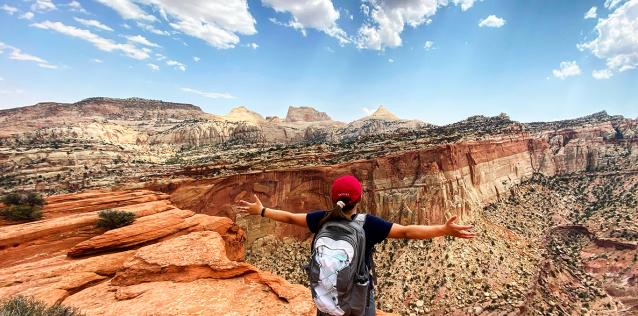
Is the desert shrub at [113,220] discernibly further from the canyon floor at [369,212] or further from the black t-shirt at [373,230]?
the black t-shirt at [373,230]

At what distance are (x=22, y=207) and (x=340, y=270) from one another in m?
23.6

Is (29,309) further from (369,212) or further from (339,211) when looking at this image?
(369,212)

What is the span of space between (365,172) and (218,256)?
34.7 m

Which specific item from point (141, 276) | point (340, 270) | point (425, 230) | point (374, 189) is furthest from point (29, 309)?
point (374, 189)

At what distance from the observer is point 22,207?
63.1 ft

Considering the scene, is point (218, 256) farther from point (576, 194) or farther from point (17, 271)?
point (576, 194)

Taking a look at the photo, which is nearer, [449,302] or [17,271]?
[17,271]

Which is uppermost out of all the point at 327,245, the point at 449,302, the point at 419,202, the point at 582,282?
the point at 327,245

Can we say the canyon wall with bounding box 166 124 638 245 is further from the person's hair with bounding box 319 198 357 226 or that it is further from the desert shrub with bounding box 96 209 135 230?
the person's hair with bounding box 319 198 357 226

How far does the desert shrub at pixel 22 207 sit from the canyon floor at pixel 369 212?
2.36ft

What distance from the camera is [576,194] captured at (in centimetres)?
6550

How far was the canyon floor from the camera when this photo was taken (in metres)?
10.5

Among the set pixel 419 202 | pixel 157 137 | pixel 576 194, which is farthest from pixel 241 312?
pixel 157 137

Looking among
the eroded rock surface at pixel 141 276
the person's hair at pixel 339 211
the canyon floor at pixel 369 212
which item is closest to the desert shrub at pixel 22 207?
the canyon floor at pixel 369 212
